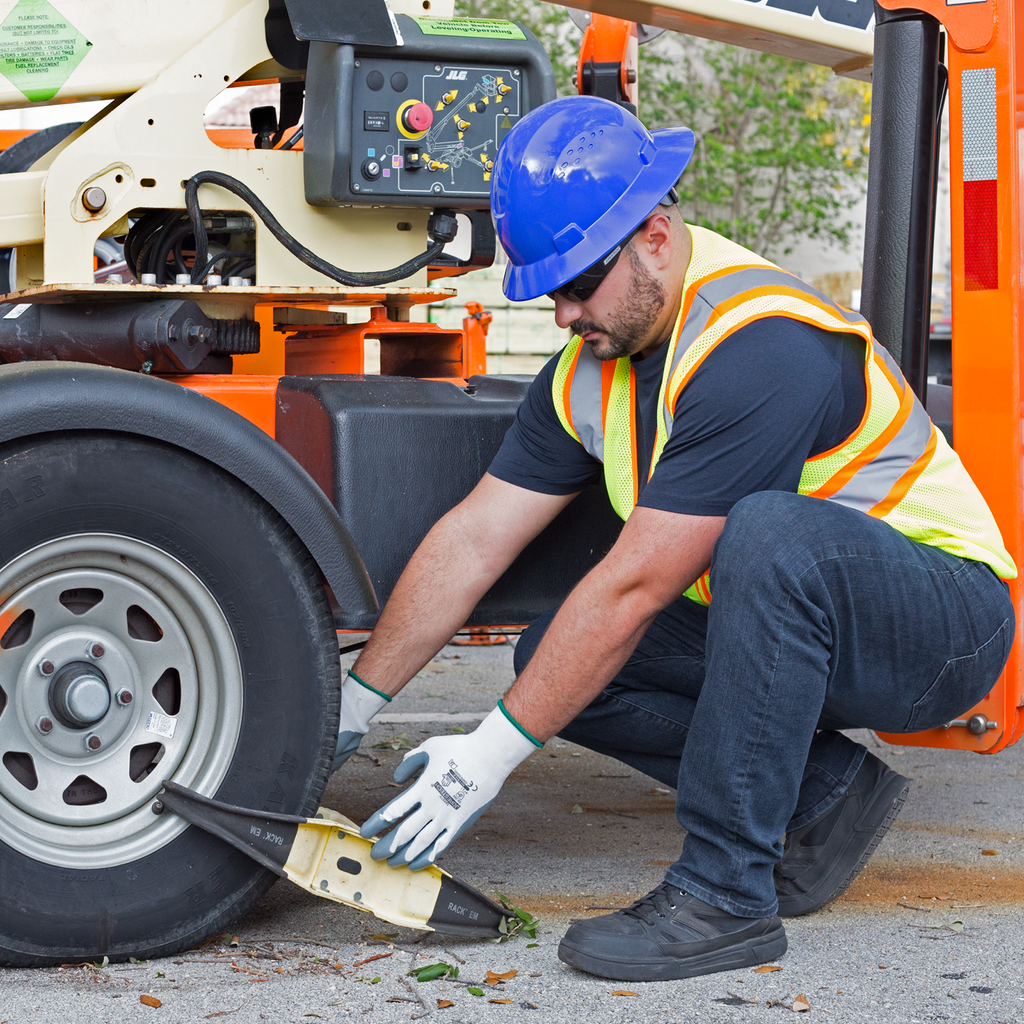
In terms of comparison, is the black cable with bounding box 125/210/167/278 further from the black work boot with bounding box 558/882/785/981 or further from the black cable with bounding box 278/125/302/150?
the black work boot with bounding box 558/882/785/981

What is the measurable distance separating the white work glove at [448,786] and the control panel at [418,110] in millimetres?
1058

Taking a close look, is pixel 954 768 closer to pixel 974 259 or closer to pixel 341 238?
pixel 974 259

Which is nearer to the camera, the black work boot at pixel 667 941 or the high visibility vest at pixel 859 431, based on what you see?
the black work boot at pixel 667 941

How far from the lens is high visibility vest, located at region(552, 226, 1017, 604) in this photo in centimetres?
231

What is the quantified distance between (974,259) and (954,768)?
5.49ft

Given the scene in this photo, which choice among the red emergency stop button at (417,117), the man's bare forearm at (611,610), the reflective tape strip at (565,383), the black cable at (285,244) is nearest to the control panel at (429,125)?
the red emergency stop button at (417,117)

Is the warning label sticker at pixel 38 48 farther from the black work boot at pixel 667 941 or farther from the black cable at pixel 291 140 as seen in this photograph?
the black work boot at pixel 667 941

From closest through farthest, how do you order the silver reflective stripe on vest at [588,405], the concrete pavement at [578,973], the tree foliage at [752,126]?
1. the concrete pavement at [578,973]
2. the silver reflective stripe on vest at [588,405]
3. the tree foliage at [752,126]

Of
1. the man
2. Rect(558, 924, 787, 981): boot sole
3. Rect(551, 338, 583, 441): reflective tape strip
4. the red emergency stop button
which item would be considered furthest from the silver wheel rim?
the red emergency stop button

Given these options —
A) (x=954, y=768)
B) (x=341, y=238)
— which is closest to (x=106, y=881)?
(x=341, y=238)

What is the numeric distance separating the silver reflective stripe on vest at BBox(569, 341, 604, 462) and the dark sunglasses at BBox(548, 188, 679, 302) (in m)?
0.19

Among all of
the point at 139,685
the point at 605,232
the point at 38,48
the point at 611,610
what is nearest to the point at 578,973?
the point at 611,610

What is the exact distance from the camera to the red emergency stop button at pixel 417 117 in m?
2.60

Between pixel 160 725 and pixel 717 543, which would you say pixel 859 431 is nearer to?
pixel 717 543
